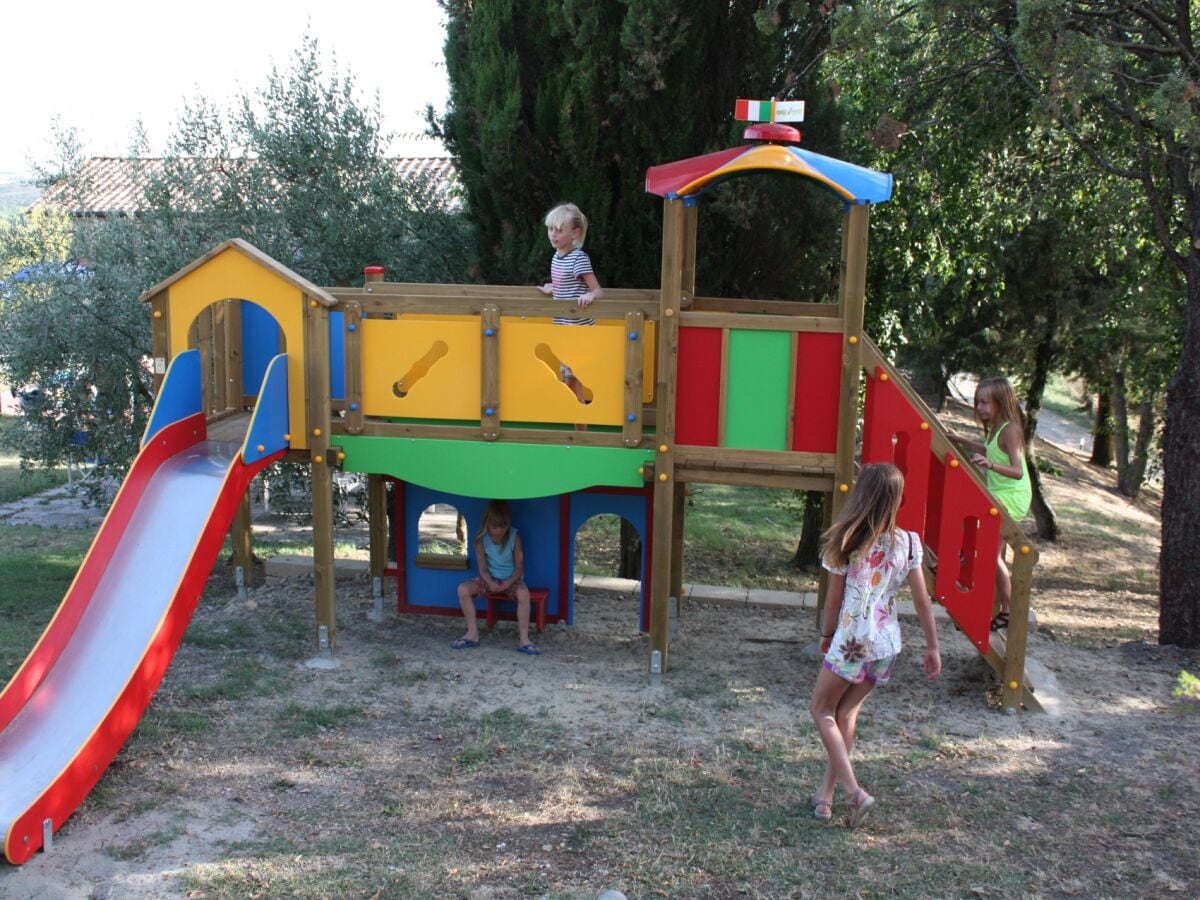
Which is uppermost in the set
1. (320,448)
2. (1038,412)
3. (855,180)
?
(855,180)

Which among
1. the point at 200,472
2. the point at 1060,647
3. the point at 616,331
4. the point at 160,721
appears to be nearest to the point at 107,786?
the point at 160,721

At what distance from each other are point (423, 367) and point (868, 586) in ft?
11.3

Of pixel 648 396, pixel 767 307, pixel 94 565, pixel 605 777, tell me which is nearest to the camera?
pixel 605 777

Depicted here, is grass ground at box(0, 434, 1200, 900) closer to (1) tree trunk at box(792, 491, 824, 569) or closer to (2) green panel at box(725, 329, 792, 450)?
(2) green panel at box(725, 329, 792, 450)

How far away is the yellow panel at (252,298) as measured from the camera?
6.77m

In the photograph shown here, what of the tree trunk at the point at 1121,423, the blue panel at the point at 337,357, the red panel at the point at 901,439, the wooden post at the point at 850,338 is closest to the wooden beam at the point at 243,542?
the blue panel at the point at 337,357

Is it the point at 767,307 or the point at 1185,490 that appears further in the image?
the point at 1185,490

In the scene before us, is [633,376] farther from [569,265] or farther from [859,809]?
[859,809]

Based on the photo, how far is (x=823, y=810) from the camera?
15.9 feet

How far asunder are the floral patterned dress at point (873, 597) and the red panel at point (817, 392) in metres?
1.92

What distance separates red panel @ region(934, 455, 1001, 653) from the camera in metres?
6.16

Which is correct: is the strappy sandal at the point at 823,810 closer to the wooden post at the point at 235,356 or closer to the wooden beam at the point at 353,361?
the wooden beam at the point at 353,361

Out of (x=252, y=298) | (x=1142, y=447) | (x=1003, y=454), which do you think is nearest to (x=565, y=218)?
(x=252, y=298)

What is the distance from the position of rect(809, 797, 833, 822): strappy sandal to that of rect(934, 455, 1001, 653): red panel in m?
1.85
